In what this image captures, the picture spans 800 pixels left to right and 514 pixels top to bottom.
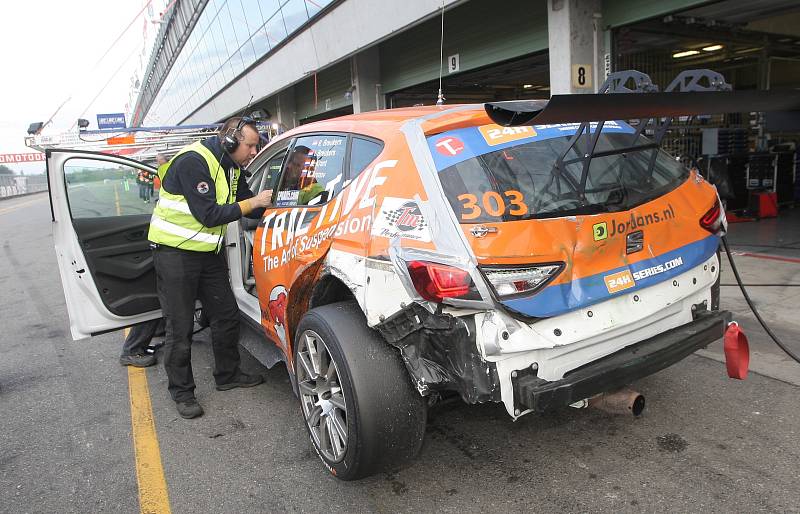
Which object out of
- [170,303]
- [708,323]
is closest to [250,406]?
[170,303]

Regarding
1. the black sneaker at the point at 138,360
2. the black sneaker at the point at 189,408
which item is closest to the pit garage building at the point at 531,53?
the black sneaker at the point at 189,408

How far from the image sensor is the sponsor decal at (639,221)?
2.49m

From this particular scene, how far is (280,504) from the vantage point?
2.66 m

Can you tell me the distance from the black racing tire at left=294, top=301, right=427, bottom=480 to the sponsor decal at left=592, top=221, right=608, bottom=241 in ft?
3.26

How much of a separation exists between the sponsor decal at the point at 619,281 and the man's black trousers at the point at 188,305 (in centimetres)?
259

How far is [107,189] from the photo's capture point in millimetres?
4676

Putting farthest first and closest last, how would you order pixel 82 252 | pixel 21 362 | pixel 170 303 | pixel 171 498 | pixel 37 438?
pixel 21 362, pixel 82 252, pixel 170 303, pixel 37 438, pixel 171 498

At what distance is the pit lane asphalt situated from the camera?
2.59m

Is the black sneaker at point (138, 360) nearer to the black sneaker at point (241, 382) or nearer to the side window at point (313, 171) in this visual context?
the black sneaker at point (241, 382)

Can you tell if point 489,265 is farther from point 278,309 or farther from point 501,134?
point 278,309

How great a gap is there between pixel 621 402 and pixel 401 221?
143 cm

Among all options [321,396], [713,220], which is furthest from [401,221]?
[713,220]

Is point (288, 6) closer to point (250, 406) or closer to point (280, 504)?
point (250, 406)

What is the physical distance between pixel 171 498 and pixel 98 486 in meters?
0.46
